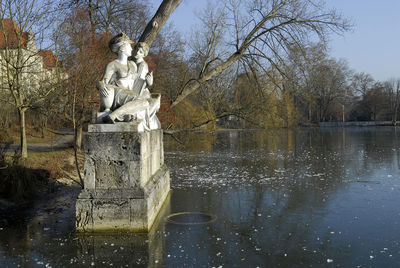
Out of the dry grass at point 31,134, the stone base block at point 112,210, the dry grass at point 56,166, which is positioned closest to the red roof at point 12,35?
the dry grass at point 56,166

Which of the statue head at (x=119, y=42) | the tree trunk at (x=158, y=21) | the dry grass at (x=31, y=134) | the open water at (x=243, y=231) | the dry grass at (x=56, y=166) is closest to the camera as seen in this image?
the open water at (x=243, y=231)

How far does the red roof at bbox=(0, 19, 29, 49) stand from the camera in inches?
492

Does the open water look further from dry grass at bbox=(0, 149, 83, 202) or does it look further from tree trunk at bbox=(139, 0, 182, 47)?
tree trunk at bbox=(139, 0, 182, 47)

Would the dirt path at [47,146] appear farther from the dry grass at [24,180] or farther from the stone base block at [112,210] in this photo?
the stone base block at [112,210]

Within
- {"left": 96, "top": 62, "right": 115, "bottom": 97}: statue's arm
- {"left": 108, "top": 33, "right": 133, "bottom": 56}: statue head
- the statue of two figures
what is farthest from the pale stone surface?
{"left": 108, "top": 33, "right": 133, "bottom": 56}: statue head

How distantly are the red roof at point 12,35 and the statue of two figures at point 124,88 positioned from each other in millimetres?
7050

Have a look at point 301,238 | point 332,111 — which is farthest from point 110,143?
point 332,111

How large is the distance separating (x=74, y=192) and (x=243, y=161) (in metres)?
8.26

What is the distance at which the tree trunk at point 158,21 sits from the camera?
13391 millimetres

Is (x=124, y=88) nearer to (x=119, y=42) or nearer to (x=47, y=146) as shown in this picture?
(x=119, y=42)

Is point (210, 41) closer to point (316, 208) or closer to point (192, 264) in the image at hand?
point (316, 208)

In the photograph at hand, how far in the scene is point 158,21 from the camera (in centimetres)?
1354

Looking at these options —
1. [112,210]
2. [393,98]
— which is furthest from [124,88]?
[393,98]

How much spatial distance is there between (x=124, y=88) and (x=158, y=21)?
763cm
